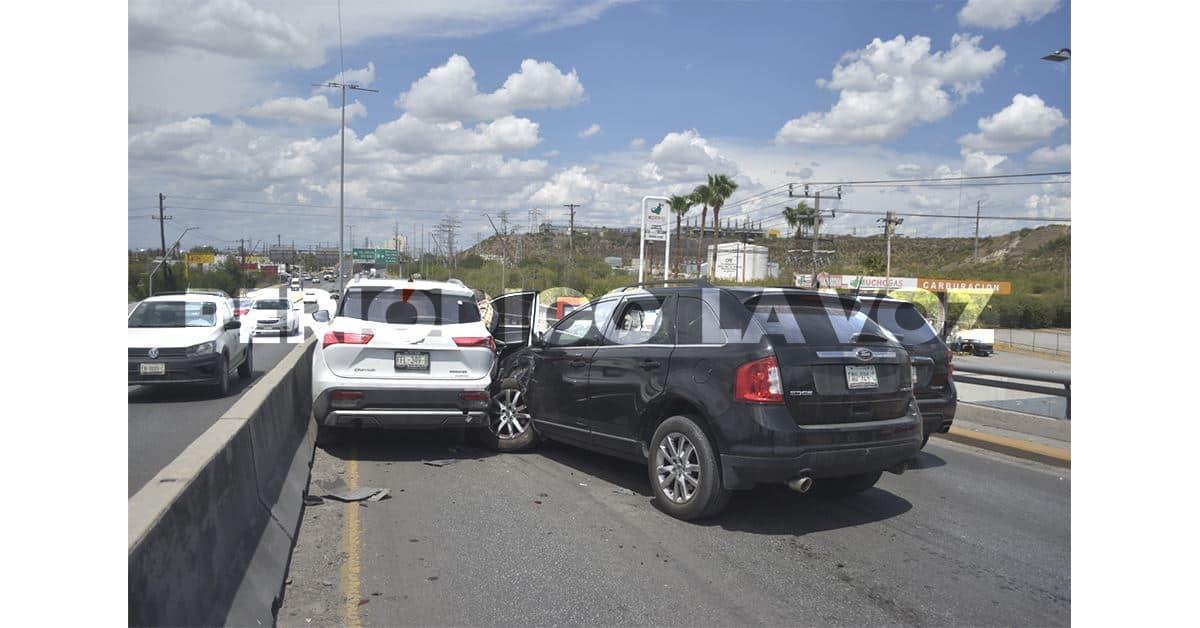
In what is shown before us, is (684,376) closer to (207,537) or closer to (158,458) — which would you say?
(207,537)

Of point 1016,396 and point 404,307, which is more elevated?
point 404,307

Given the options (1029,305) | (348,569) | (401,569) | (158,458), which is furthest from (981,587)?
(1029,305)

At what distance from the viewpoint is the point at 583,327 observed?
26.3ft

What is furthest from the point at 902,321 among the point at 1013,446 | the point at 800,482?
the point at 800,482

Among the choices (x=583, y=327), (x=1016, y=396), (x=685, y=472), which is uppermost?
(x=583, y=327)

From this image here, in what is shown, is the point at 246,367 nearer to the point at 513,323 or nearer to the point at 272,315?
the point at 513,323

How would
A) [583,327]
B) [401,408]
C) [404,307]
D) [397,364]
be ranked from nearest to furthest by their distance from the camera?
[583,327] → [401,408] → [397,364] → [404,307]

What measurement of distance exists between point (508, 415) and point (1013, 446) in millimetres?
5674

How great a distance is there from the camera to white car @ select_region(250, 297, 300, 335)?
29.7m

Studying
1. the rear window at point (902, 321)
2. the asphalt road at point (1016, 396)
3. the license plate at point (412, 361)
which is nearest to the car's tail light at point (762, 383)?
the rear window at point (902, 321)

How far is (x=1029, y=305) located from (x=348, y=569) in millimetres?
81636

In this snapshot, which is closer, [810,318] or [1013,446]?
[810,318]

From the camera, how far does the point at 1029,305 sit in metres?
76.1

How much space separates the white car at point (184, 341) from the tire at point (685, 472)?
9.25m
